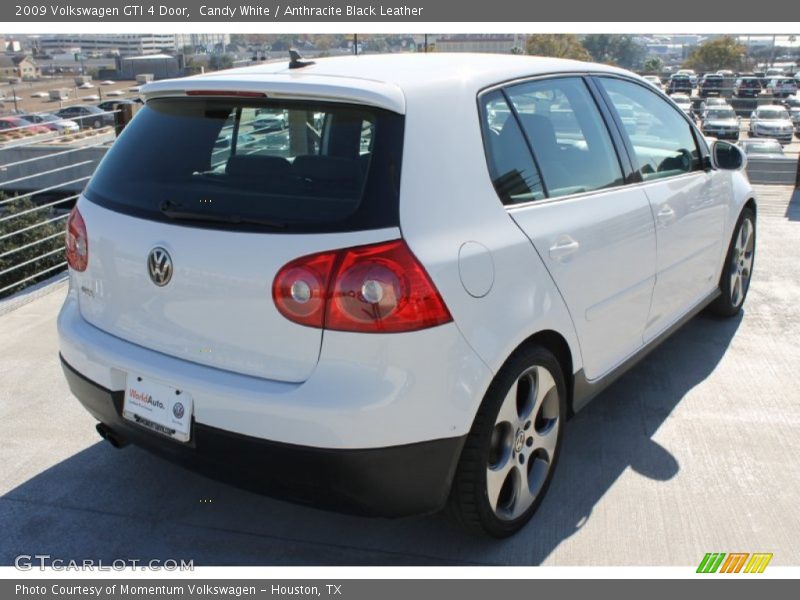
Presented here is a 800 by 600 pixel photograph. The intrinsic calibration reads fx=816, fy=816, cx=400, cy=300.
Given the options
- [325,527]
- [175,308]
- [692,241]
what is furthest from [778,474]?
[175,308]

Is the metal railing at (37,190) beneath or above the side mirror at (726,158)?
beneath

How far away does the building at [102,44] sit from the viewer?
92312 mm

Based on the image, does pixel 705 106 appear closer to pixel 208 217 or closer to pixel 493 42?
pixel 208 217

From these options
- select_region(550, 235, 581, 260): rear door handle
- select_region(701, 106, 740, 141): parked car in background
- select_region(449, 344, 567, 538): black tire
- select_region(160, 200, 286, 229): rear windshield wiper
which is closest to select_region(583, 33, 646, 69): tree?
select_region(701, 106, 740, 141): parked car in background

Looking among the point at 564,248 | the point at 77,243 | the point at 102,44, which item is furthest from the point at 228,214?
the point at 102,44

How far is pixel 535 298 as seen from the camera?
109 inches

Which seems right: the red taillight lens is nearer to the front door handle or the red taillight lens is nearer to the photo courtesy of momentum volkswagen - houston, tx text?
the photo courtesy of momentum volkswagen - houston, tx text

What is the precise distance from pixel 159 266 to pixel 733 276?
12.2 feet

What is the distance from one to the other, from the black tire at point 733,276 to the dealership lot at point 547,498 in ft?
2.18

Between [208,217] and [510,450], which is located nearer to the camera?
[208,217]

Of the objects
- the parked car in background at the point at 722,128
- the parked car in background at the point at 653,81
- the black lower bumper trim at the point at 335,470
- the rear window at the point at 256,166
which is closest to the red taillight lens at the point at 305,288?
the rear window at the point at 256,166

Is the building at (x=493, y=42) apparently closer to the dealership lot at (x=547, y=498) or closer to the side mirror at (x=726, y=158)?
the side mirror at (x=726, y=158)

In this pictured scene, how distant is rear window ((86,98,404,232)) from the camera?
7.96 feet
